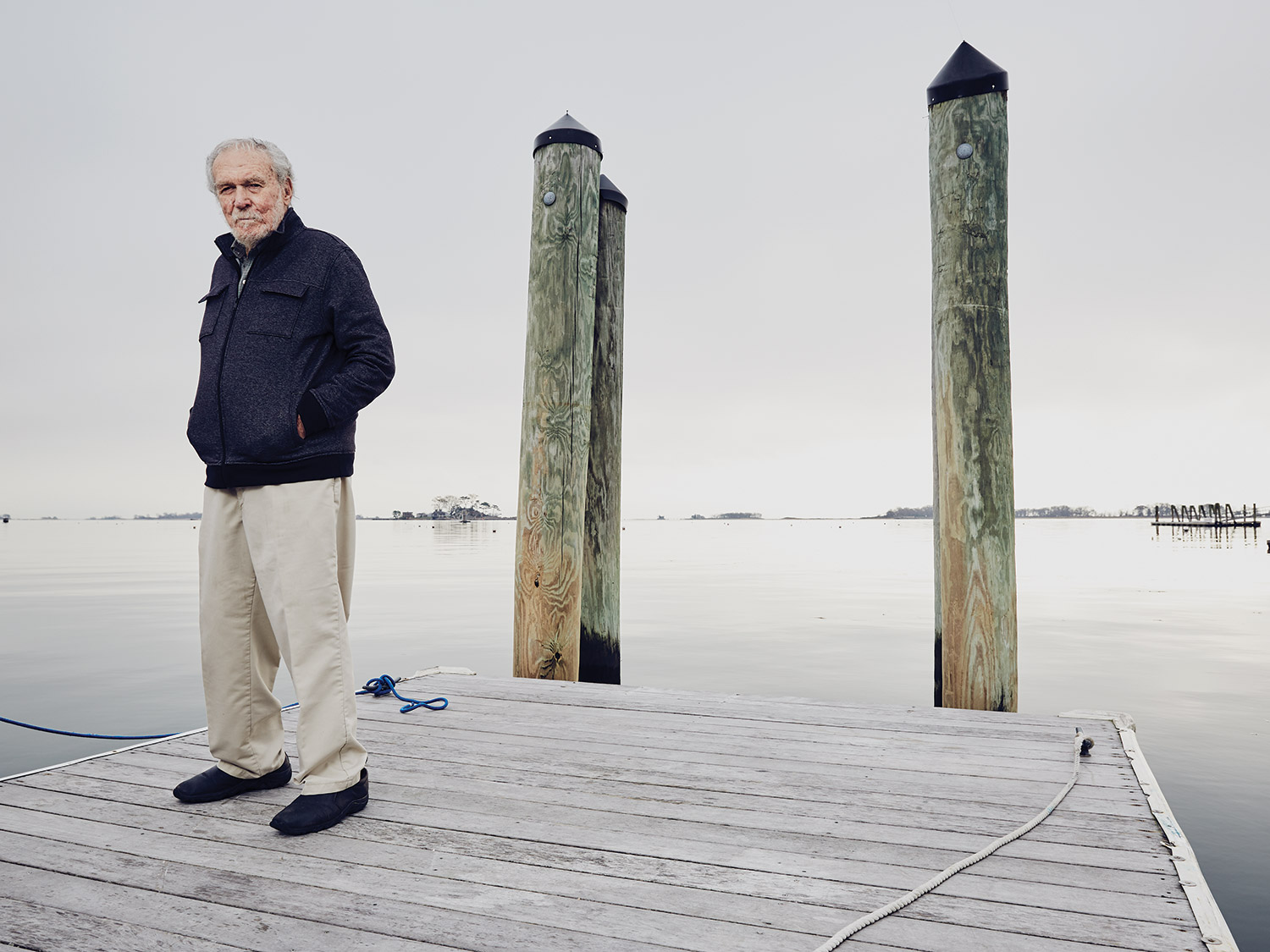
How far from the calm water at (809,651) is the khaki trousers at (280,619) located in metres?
3.88

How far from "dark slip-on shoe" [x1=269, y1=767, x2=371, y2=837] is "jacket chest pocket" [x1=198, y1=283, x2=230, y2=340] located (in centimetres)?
143

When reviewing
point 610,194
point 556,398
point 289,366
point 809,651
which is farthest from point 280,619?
point 809,651

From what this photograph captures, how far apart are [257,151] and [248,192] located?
123 millimetres

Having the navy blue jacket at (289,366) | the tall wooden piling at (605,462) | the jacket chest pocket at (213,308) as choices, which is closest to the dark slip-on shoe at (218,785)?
the navy blue jacket at (289,366)

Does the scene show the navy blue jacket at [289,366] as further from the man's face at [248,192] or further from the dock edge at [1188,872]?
the dock edge at [1188,872]

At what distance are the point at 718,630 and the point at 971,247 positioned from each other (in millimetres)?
9310

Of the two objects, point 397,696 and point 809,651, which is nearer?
point 397,696

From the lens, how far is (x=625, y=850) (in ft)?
6.95

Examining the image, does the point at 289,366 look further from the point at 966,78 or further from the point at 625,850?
the point at 966,78

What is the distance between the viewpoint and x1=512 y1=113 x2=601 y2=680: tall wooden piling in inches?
164

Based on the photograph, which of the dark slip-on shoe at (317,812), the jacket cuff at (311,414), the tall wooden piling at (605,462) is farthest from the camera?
the tall wooden piling at (605,462)

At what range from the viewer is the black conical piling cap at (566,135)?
4.22m

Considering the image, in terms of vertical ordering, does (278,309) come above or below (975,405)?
above

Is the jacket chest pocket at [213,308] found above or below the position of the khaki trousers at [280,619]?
above
